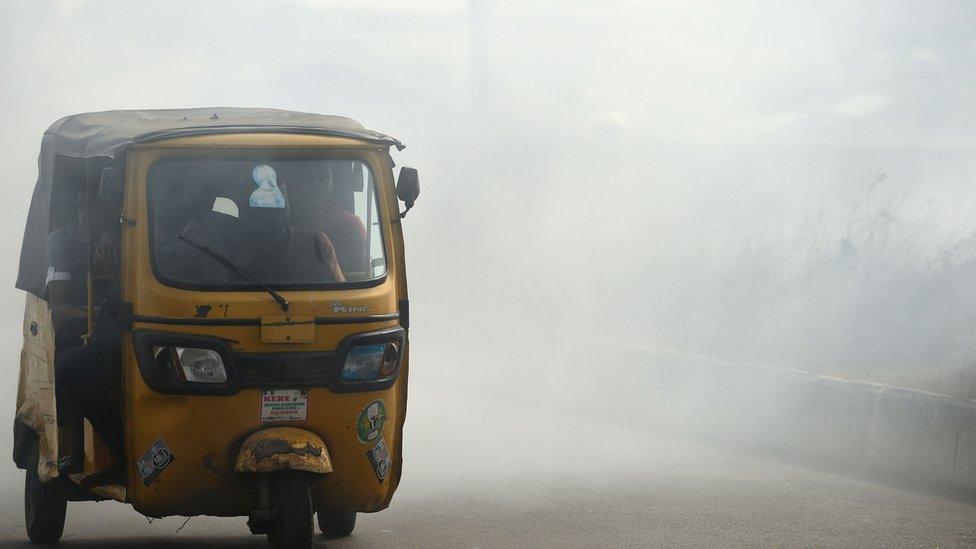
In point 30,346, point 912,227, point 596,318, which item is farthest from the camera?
point 596,318

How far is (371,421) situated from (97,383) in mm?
1336

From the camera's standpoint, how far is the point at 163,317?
6473mm

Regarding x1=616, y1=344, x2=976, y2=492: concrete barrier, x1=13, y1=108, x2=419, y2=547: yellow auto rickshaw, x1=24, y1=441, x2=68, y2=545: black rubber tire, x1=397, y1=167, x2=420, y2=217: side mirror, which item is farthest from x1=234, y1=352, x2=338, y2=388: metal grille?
x1=616, y1=344, x2=976, y2=492: concrete barrier

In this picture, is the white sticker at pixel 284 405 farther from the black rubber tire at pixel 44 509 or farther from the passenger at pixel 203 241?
the black rubber tire at pixel 44 509

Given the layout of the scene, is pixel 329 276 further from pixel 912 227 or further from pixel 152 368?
pixel 912 227

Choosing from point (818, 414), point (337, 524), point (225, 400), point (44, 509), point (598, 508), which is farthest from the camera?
point (818, 414)

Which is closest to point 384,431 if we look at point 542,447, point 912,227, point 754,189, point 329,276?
point 329,276

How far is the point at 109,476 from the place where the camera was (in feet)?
22.8

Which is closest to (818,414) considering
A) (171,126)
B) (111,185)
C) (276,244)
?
(276,244)

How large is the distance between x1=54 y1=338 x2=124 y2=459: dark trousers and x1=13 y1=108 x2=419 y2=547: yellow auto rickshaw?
0.01m

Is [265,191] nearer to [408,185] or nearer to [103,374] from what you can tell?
[408,185]

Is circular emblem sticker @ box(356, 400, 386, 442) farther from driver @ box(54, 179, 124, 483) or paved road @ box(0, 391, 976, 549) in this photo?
paved road @ box(0, 391, 976, 549)

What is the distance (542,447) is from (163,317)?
20.3 ft

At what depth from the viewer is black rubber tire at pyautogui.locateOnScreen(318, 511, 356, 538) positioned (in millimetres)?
8008
